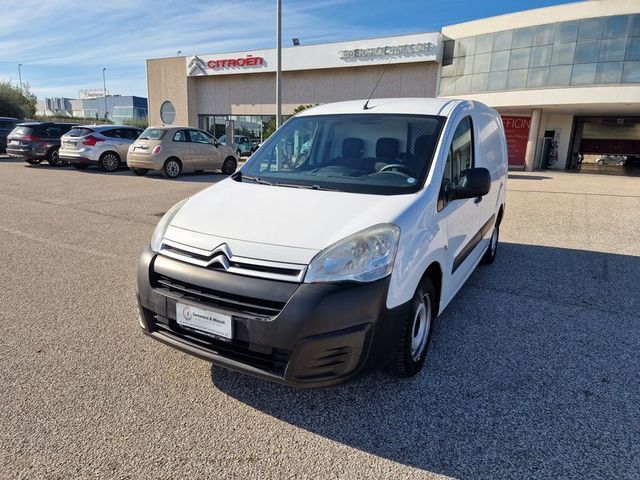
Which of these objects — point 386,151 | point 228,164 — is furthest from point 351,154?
point 228,164

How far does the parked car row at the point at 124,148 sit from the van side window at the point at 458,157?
39.3 ft

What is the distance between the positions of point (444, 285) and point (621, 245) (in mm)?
5372

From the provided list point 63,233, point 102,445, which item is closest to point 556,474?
point 102,445

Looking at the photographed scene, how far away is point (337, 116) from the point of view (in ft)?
12.9

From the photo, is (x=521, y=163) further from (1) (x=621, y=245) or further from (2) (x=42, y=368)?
(2) (x=42, y=368)

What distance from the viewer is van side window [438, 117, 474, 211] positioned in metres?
3.12

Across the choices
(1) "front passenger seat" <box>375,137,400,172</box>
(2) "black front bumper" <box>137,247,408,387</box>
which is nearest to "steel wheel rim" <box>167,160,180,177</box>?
(1) "front passenger seat" <box>375,137,400,172</box>

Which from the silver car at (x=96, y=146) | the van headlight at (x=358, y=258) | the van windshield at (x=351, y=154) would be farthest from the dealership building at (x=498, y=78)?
the van headlight at (x=358, y=258)

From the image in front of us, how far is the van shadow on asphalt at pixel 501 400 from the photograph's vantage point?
2264mm

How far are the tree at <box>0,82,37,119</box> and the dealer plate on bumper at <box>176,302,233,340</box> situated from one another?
43.2 meters

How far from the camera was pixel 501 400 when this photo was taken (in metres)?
2.74

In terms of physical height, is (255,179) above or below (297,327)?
above

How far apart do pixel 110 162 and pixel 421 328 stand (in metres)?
15.6

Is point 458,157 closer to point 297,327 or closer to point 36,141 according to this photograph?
point 297,327
